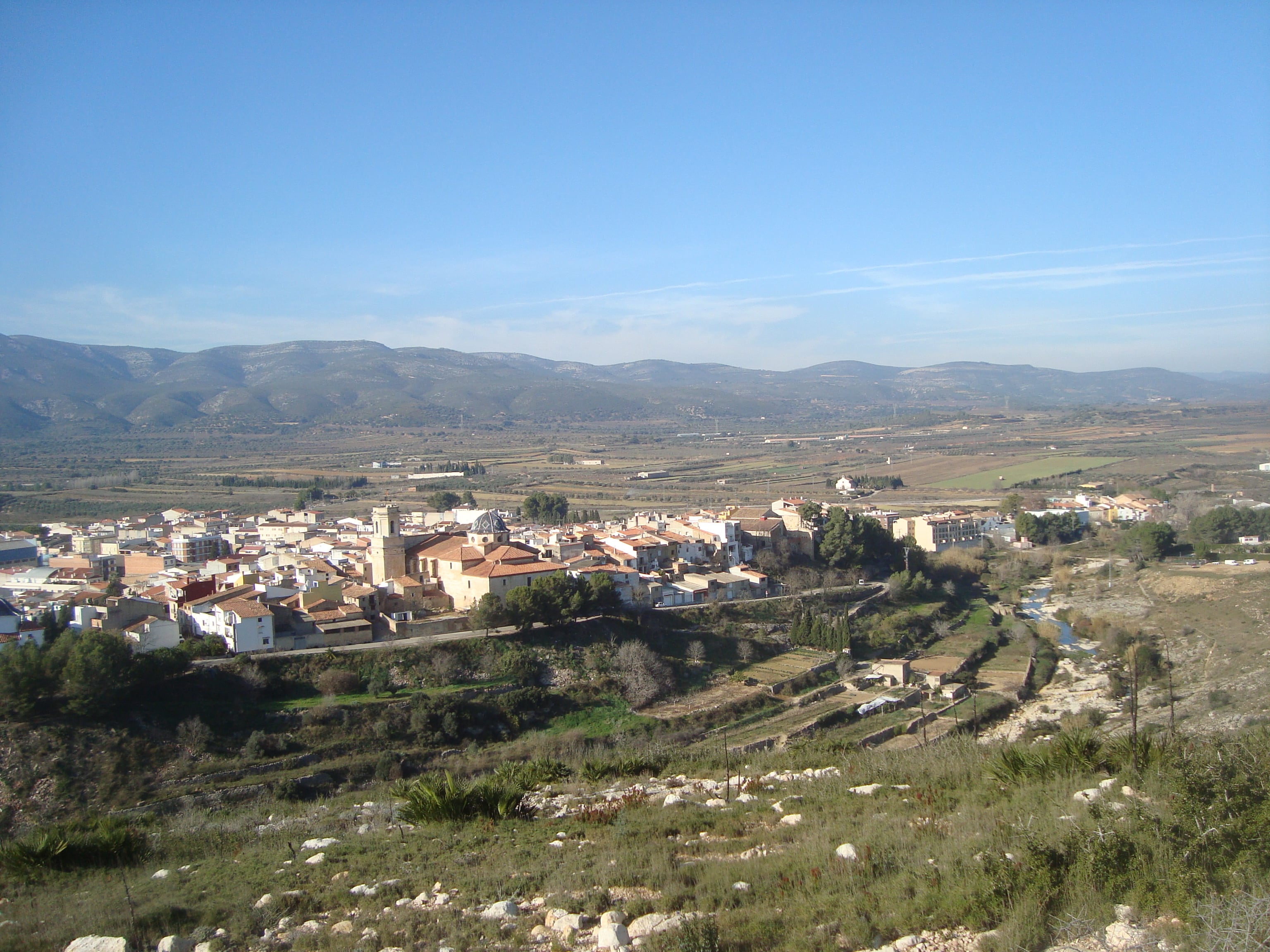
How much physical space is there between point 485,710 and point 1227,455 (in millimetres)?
60212

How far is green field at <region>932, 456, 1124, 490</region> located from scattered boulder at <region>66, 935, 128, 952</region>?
6196cm

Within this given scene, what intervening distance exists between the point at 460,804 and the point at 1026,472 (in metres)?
67.9

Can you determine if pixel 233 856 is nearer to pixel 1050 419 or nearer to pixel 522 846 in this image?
pixel 522 846

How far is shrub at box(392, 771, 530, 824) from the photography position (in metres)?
8.46

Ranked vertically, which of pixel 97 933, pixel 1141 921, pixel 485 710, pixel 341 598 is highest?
pixel 1141 921

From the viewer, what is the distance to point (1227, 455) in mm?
62250

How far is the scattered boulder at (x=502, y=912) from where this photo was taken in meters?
5.60

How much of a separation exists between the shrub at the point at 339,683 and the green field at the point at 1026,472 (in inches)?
1977

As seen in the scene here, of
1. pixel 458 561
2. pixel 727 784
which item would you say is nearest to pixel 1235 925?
pixel 727 784

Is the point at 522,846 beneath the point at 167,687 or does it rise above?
above

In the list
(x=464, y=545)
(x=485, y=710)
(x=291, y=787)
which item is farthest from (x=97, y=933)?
(x=464, y=545)

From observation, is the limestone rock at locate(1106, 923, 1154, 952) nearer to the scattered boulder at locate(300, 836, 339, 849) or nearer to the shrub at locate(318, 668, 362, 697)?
the scattered boulder at locate(300, 836, 339, 849)

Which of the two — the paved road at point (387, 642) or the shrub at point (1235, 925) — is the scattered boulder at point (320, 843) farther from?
the paved road at point (387, 642)

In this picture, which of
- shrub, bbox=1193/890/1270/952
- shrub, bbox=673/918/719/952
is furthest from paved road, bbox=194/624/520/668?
shrub, bbox=1193/890/1270/952
